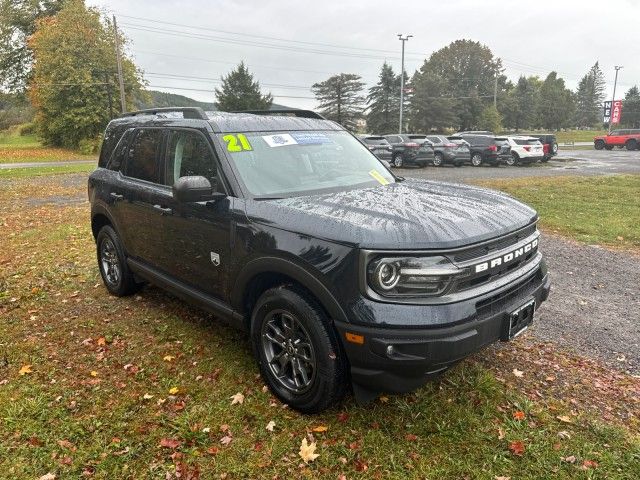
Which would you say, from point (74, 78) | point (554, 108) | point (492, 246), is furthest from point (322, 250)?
point (554, 108)

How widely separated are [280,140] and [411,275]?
5.85ft

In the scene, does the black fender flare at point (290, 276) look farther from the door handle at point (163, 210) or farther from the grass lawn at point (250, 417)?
the door handle at point (163, 210)

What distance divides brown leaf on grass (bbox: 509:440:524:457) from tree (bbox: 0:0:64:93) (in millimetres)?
58192

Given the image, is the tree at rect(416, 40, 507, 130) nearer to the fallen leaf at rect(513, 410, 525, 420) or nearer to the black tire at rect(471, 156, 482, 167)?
the black tire at rect(471, 156, 482, 167)

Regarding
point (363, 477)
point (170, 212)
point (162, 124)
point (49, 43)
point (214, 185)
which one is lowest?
point (363, 477)

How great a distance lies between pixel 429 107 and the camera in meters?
67.1

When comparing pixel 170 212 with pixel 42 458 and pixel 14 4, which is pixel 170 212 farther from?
pixel 14 4

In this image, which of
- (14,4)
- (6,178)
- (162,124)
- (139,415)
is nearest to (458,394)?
(139,415)

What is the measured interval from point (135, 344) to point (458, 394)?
2737mm

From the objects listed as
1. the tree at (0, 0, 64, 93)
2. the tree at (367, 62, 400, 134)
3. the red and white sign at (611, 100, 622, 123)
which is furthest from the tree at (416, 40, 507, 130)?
the tree at (0, 0, 64, 93)

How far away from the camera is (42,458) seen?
2.85 meters

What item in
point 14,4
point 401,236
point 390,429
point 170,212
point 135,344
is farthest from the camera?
point 14,4

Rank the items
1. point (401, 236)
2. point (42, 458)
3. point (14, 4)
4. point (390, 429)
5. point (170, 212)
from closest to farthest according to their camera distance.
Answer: point (401, 236) → point (42, 458) → point (390, 429) → point (170, 212) → point (14, 4)

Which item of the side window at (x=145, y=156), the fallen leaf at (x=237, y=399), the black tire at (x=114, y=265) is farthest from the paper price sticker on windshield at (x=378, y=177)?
the black tire at (x=114, y=265)
